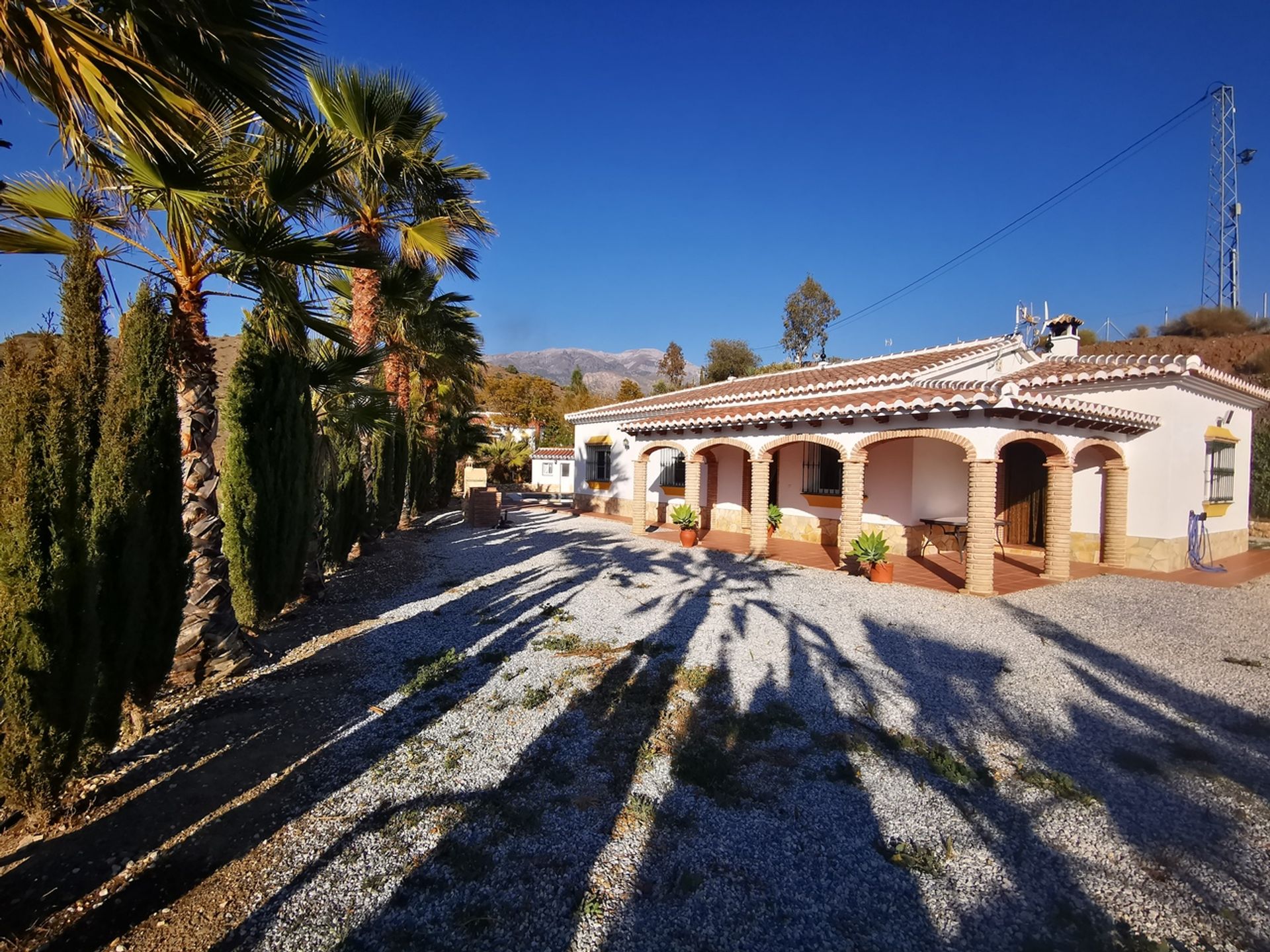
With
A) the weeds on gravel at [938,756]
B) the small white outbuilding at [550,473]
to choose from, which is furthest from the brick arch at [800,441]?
the small white outbuilding at [550,473]

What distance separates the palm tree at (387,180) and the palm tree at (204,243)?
3787 mm

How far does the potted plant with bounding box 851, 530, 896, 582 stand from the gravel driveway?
103 inches

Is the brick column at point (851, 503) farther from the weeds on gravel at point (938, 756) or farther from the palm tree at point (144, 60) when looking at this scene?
the palm tree at point (144, 60)

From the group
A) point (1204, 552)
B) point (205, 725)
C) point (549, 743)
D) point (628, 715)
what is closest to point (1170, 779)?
point (628, 715)

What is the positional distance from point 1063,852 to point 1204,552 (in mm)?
13112

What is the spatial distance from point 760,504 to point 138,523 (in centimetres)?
1069

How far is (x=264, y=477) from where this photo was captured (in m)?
6.16

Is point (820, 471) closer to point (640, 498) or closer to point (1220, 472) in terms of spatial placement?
point (640, 498)

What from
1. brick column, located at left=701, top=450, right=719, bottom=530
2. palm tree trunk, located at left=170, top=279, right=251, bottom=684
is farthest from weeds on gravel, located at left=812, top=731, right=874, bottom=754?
brick column, located at left=701, top=450, right=719, bottom=530

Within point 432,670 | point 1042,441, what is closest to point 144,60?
point 432,670

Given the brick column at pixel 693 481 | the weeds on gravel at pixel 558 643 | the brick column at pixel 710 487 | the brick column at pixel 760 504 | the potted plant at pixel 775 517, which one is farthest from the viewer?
the brick column at pixel 710 487

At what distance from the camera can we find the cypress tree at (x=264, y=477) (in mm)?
5941

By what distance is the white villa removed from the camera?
30.5ft

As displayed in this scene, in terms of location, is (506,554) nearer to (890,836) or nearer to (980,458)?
(980,458)
